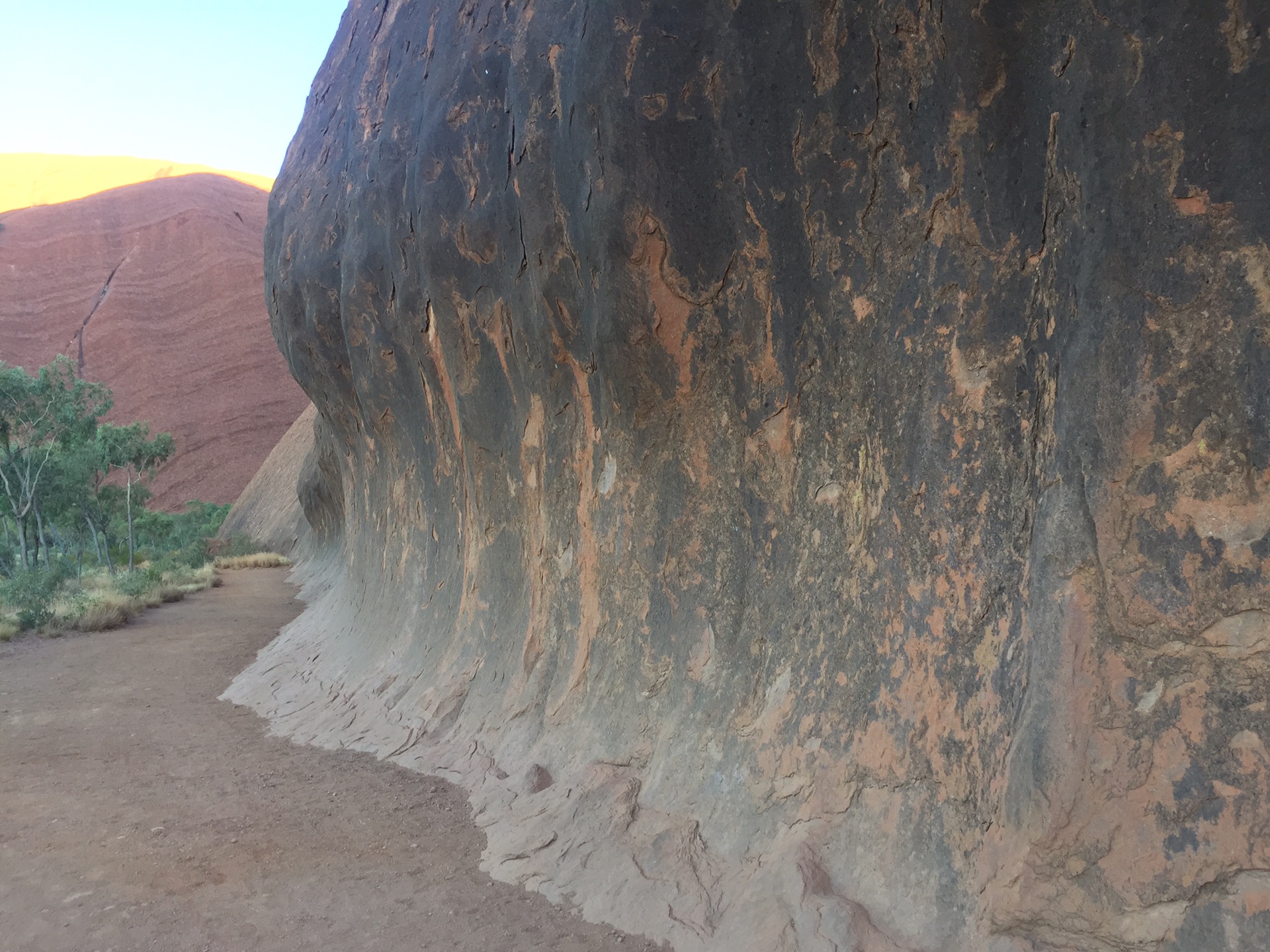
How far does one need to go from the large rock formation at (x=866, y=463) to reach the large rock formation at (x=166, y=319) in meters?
37.5

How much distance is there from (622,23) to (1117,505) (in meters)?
2.59

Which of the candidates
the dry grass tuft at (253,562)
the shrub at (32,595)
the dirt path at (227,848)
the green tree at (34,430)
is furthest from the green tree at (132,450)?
the dirt path at (227,848)

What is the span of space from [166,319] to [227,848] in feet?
145

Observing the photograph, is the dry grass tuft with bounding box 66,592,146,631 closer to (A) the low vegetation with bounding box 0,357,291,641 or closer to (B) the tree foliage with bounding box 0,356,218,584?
(A) the low vegetation with bounding box 0,357,291,641

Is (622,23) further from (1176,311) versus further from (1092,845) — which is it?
(1092,845)

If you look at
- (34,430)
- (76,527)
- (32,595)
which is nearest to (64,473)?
(34,430)

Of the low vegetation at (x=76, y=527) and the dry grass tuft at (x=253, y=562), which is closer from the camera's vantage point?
the low vegetation at (x=76, y=527)

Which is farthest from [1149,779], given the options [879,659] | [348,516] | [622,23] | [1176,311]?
[348,516]

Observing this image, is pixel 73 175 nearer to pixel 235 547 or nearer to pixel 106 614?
pixel 235 547

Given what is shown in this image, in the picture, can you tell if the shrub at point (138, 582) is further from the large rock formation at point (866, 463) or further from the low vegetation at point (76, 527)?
the large rock formation at point (866, 463)

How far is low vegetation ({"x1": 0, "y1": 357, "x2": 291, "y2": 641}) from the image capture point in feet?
44.4

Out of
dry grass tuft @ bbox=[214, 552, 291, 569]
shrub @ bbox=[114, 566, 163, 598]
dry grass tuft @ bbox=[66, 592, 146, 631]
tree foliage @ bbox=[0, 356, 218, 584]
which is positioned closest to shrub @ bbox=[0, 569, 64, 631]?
dry grass tuft @ bbox=[66, 592, 146, 631]

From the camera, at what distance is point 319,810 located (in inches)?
191

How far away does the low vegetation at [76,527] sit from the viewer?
13542 millimetres
